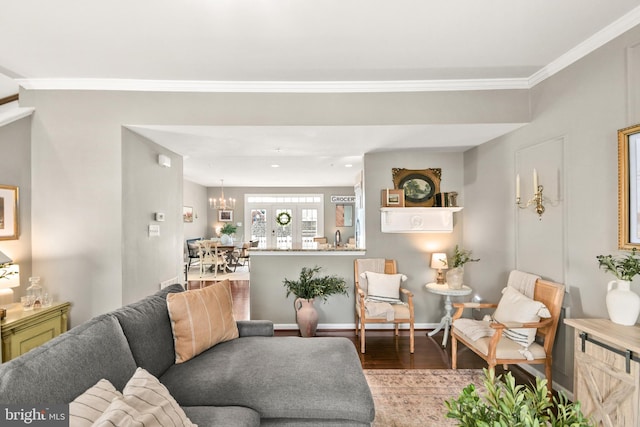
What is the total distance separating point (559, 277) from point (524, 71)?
1.81m

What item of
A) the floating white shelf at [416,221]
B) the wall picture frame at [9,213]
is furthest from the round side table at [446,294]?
the wall picture frame at [9,213]

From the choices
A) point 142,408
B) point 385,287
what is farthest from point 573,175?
point 142,408

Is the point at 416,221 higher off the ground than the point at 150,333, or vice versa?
the point at 416,221

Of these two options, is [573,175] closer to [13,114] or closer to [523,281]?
[523,281]

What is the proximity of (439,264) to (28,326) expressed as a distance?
4.15 m

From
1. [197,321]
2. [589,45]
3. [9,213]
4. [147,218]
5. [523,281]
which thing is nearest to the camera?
[197,321]

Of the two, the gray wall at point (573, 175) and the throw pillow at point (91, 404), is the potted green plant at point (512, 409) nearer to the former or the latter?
the throw pillow at point (91, 404)

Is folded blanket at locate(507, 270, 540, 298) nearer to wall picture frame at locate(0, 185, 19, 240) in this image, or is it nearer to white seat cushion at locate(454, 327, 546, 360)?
white seat cushion at locate(454, 327, 546, 360)

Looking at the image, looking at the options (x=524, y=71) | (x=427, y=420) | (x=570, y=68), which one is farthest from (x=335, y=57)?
(x=427, y=420)

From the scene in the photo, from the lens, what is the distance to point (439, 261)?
3.96 meters

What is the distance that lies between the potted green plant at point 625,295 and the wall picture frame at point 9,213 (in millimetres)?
4608

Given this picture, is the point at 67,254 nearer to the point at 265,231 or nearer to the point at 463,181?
the point at 463,181

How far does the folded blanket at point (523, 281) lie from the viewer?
9.05 feet

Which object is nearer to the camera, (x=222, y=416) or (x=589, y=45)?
(x=222, y=416)
